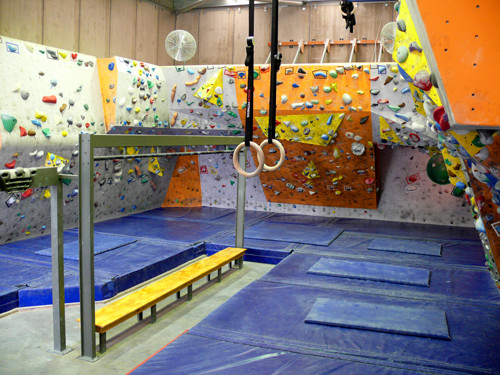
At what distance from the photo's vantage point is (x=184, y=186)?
8602 mm

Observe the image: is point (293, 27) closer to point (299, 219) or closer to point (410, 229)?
point (299, 219)

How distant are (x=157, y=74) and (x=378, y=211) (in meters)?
3.92

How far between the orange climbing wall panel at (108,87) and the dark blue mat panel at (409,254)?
2.85 m

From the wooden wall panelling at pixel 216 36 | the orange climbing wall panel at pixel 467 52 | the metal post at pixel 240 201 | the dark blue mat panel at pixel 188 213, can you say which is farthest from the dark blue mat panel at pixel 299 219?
the orange climbing wall panel at pixel 467 52

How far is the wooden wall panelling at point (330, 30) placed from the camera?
857cm

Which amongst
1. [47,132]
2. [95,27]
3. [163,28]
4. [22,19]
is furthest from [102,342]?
[163,28]

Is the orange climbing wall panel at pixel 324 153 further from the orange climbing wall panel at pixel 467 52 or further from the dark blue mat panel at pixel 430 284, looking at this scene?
the orange climbing wall panel at pixel 467 52

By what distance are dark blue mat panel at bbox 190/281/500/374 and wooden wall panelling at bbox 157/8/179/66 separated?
21.0 feet

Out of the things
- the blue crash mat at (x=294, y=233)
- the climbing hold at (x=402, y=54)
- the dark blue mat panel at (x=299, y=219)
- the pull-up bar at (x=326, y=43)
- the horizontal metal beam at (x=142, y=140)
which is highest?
the pull-up bar at (x=326, y=43)

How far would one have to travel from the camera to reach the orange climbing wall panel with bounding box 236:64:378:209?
6.16 metres

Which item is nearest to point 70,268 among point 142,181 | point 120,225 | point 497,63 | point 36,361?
point 36,361

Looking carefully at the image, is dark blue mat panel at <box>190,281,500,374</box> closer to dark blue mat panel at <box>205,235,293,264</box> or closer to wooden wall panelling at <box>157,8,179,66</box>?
dark blue mat panel at <box>205,235,293,264</box>

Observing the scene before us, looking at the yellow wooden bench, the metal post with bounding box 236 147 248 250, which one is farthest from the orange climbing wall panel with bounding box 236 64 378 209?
the yellow wooden bench

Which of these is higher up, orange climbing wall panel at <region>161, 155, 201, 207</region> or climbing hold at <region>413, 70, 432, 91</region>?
climbing hold at <region>413, 70, 432, 91</region>
